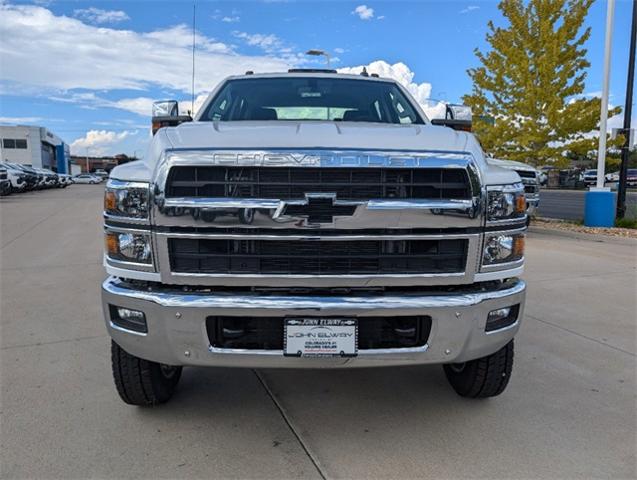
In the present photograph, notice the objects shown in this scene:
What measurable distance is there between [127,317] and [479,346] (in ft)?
5.69

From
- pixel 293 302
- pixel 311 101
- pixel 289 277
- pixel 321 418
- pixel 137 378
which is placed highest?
pixel 311 101

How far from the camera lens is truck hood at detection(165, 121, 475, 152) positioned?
239 cm

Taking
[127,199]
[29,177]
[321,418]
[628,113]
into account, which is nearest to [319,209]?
[127,199]

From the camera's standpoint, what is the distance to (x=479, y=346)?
249 centimetres

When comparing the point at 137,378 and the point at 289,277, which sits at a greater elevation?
the point at 289,277

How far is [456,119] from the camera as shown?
3.64 m

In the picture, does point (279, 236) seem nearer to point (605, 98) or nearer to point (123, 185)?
point (123, 185)

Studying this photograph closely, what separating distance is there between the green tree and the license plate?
11.9 metres

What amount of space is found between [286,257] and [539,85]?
12.5 m

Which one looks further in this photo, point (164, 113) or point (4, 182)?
point (4, 182)

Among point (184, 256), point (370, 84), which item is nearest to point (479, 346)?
point (184, 256)

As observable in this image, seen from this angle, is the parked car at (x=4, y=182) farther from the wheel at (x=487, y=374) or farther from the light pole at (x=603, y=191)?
the wheel at (x=487, y=374)

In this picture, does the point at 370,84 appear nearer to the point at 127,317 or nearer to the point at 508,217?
the point at 508,217

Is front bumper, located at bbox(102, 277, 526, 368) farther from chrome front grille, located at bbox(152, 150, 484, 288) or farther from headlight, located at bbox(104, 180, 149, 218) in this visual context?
headlight, located at bbox(104, 180, 149, 218)
